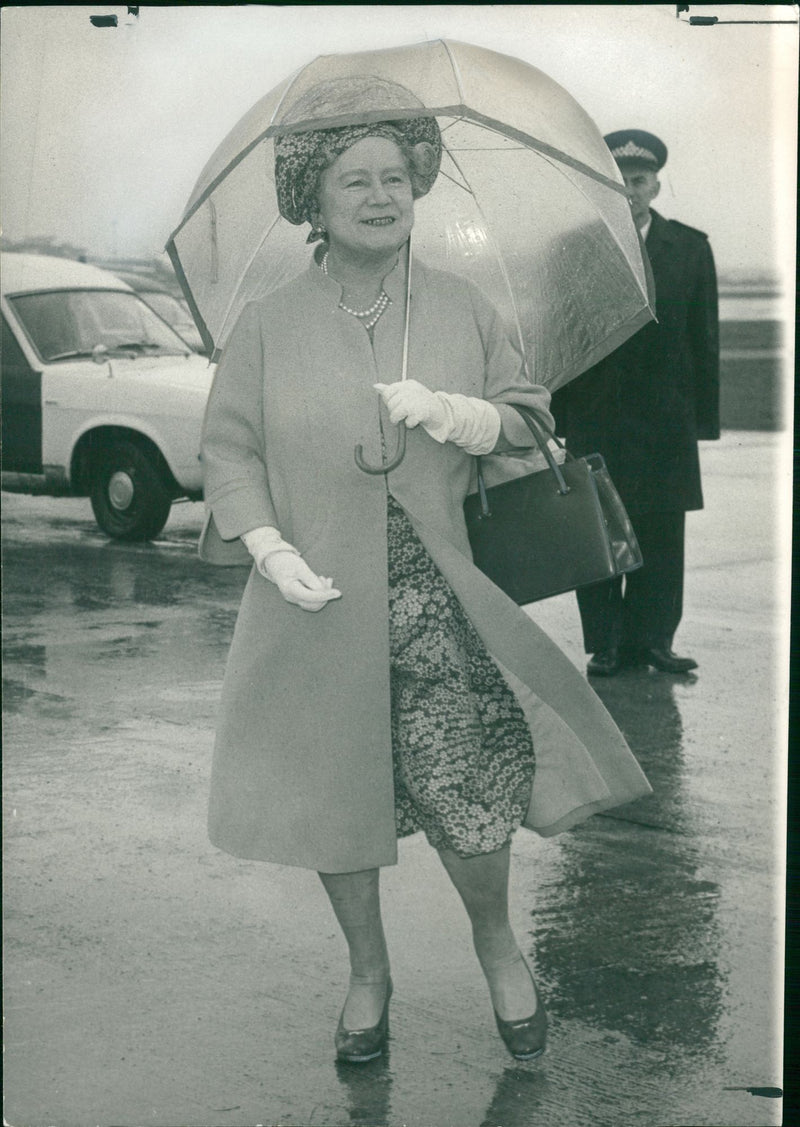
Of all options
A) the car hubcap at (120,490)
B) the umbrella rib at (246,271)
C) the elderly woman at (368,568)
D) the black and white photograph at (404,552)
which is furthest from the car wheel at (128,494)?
the elderly woman at (368,568)

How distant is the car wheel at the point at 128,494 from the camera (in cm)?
988

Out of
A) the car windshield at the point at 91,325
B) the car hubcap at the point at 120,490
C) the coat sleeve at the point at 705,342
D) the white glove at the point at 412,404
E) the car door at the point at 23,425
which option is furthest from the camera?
the car hubcap at the point at 120,490

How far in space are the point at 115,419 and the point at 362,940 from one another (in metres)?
6.24

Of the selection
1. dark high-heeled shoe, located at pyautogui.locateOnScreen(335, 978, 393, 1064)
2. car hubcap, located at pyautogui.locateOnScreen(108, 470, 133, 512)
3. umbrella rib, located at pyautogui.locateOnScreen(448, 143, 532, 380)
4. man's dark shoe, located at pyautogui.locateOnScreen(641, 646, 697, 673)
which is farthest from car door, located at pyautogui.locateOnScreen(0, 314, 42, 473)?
dark high-heeled shoe, located at pyautogui.locateOnScreen(335, 978, 393, 1064)

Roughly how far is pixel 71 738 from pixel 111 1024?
2.25 m

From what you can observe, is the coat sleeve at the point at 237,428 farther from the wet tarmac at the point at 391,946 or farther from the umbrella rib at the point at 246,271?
the wet tarmac at the point at 391,946

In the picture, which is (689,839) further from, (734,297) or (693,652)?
(693,652)

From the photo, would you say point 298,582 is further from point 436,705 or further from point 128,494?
point 128,494

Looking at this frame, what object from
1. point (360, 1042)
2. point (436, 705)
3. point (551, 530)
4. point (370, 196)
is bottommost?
point (360, 1042)

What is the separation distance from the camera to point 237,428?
12.4ft

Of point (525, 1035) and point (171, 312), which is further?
point (171, 312)

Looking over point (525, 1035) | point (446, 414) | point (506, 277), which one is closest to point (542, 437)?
point (446, 414)

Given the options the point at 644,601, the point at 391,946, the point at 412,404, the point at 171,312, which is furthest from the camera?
the point at 171,312

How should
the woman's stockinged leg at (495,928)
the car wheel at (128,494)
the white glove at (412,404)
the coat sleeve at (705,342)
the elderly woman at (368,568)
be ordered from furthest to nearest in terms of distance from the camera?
the car wheel at (128,494), the coat sleeve at (705,342), the woman's stockinged leg at (495,928), the elderly woman at (368,568), the white glove at (412,404)
